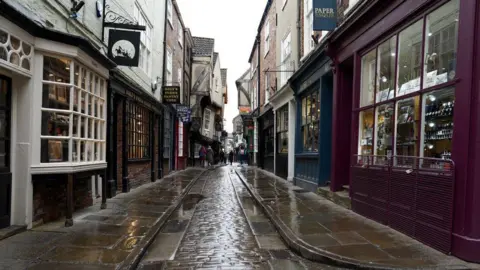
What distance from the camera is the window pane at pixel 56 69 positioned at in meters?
6.47

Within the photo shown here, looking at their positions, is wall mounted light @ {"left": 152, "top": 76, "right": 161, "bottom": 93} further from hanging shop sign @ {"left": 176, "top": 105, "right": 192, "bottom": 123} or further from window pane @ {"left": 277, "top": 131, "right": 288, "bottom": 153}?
window pane @ {"left": 277, "top": 131, "right": 288, "bottom": 153}

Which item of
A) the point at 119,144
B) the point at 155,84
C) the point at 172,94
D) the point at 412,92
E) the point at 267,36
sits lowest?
the point at 119,144

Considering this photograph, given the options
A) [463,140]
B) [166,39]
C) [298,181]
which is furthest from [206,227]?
[166,39]

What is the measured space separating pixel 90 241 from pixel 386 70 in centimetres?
629

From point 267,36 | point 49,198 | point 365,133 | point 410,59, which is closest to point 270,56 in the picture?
point 267,36

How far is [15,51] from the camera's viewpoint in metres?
5.70

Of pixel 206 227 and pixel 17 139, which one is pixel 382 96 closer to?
pixel 206 227

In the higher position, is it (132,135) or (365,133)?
(365,133)

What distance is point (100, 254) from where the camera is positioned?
505 cm

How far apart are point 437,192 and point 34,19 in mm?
6769

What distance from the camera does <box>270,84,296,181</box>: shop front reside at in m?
16.1

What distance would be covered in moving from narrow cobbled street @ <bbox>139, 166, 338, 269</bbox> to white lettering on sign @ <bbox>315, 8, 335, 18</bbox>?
522cm

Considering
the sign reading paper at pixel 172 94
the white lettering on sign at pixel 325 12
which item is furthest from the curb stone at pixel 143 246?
the sign reading paper at pixel 172 94

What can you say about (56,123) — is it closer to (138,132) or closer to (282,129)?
(138,132)
